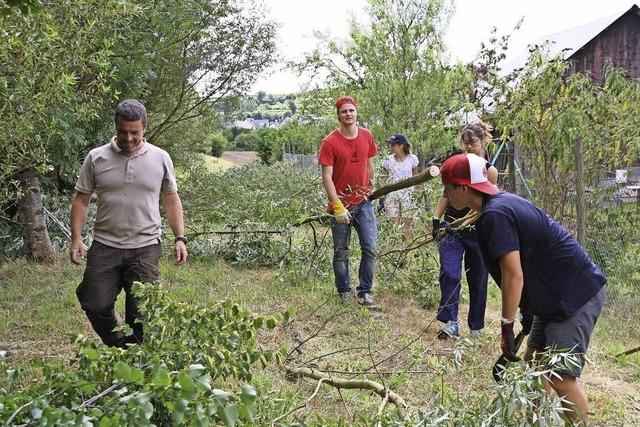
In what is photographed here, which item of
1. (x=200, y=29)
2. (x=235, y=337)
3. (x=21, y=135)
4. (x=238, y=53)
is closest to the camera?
(x=235, y=337)

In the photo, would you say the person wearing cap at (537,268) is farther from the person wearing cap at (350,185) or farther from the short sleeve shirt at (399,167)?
the short sleeve shirt at (399,167)

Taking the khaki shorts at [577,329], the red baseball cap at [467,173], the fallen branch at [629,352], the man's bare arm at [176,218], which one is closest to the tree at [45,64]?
the man's bare arm at [176,218]

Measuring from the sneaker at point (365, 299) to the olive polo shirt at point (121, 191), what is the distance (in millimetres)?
2377

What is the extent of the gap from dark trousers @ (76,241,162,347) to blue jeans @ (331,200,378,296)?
215 centimetres

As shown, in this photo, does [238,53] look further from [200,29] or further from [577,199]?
[577,199]

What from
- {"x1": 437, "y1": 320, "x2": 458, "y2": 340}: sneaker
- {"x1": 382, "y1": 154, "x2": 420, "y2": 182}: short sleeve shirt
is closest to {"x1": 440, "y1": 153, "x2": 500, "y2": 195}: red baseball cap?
{"x1": 437, "y1": 320, "x2": 458, "y2": 340}: sneaker

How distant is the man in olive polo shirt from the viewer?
3768mm

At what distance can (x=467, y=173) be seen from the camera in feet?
9.77

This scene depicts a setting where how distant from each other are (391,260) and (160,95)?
5862 millimetres

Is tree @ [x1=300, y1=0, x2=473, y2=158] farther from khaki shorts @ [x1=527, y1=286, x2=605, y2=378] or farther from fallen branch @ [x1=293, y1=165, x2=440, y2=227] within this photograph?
khaki shorts @ [x1=527, y1=286, x2=605, y2=378]

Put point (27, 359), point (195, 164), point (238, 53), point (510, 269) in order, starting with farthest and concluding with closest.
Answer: point (195, 164), point (238, 53), point (27, 359), point (510, 269)

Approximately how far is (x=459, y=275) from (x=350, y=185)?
51.0 inches

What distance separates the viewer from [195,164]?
14.5 m

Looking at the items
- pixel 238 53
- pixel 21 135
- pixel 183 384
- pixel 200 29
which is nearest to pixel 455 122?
pixel 238 53
